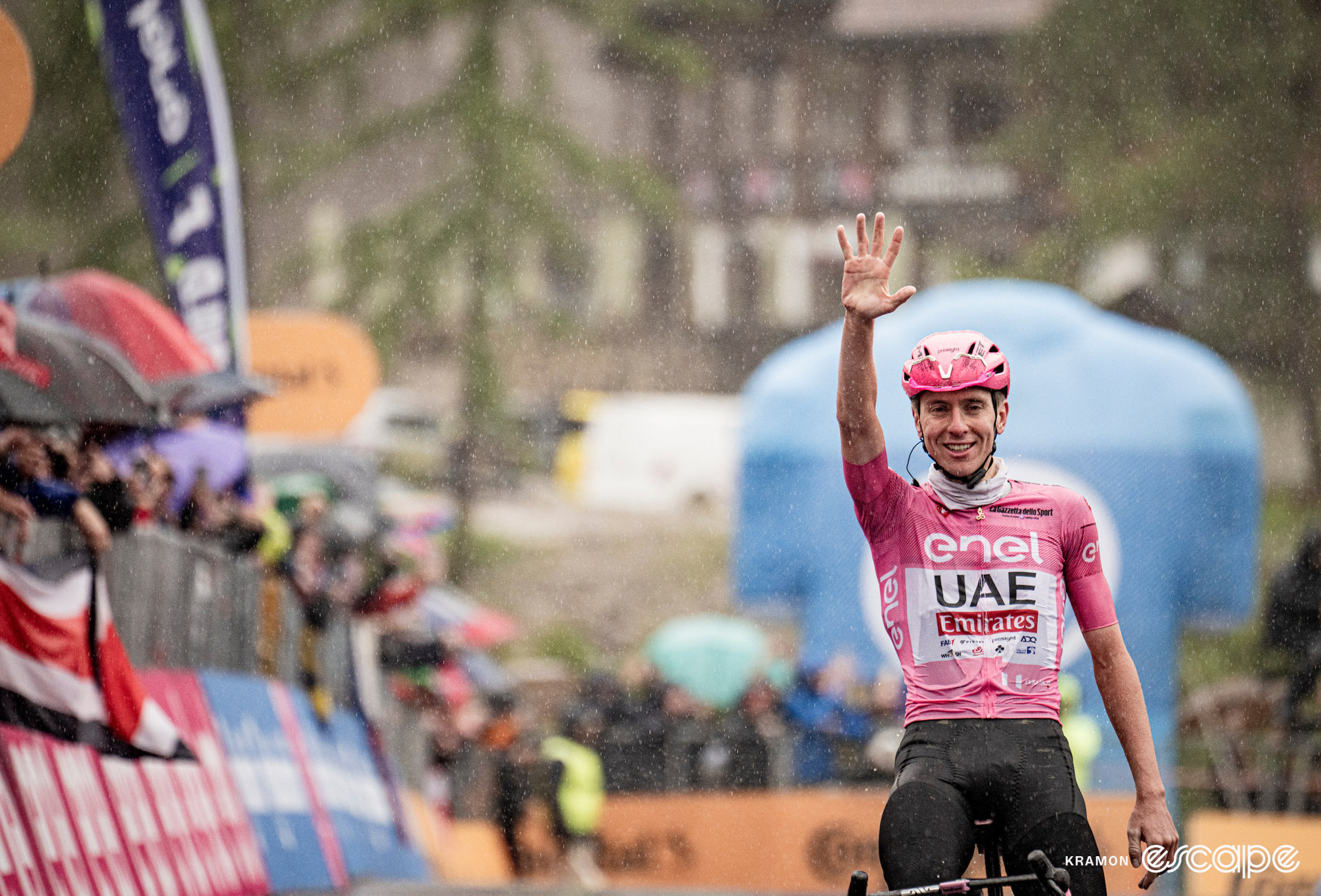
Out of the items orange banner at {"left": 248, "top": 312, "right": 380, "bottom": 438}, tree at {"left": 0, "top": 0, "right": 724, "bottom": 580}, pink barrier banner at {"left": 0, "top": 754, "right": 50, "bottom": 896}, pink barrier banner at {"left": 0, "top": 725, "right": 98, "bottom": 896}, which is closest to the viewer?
pink barrier banner at {"left": 0, "top": 754, "right": 50, "bottom": 896}

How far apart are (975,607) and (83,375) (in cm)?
385

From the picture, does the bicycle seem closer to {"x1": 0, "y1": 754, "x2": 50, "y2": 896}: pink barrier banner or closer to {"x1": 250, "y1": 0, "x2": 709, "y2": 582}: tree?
{"x1": 0, "y1": 754, "x2": 50, "y2": 896}: pink barrier banner

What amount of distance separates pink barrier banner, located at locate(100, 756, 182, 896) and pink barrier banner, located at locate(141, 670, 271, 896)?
406 mm

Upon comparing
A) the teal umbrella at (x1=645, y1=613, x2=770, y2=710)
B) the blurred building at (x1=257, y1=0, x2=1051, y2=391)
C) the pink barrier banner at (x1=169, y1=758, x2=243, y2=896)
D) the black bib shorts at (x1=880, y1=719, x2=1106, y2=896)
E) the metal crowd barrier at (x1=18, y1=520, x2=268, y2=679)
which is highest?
the blurred building at (x1=257, y1=0, x2=1051, y2=391)

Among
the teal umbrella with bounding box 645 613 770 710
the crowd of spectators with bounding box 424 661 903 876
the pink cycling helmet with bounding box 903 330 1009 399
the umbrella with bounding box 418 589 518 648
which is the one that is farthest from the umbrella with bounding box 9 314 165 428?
the teal umbrella with bounding box 645 613 770 710

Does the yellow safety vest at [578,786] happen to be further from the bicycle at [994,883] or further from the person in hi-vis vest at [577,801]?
the bicycle at [994,883]

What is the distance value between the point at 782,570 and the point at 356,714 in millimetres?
3422

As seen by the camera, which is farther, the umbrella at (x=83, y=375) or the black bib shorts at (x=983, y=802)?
the umbrella at (x=83, y=375)

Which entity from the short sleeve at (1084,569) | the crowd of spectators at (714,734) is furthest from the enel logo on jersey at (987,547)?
the crowd of spectators at (714,734)

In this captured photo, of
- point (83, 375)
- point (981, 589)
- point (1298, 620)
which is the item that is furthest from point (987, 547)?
point (1298, 620)

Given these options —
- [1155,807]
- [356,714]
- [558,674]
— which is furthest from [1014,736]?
[558,674]

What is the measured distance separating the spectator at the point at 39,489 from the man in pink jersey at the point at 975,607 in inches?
128

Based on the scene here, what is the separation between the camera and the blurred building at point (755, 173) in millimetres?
19609

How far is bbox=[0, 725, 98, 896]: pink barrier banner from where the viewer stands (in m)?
4.93
